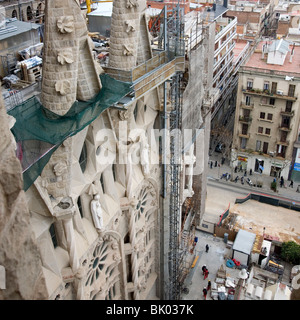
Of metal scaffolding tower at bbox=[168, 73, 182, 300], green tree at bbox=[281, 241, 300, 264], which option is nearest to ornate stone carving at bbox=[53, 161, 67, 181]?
metal scaffolding tower at bbox=[168, 73, 182, 300]

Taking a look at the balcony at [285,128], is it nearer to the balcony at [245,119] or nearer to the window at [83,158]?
the balcony at [245,119]

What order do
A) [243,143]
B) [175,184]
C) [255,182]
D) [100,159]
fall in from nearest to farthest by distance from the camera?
[100,159] < [175,184] < [255,182] < [243,143]

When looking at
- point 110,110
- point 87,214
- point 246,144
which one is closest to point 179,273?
point 87,214

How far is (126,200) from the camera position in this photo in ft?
76.0

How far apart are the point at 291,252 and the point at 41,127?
3014cm

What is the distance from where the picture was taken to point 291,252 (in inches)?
1467

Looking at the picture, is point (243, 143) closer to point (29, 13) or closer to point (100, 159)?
point (29, 13)

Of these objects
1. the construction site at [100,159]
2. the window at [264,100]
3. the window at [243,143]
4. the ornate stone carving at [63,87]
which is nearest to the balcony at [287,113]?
the window at [264,100]

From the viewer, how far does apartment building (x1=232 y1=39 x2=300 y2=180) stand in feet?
155

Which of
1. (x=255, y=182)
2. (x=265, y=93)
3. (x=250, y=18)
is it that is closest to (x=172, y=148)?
(x=265, y=93)

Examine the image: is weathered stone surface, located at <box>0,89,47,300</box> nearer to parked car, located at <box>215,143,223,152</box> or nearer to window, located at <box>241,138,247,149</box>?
window, located at <box>241,138,247,149</box>

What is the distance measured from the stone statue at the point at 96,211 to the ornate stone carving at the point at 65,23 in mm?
8425
